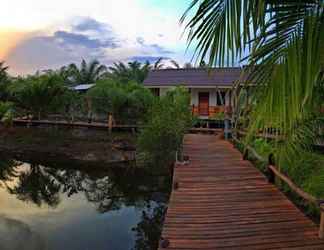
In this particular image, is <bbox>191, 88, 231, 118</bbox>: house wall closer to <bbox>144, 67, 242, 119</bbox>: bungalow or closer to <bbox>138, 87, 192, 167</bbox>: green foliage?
<bbox>144, 67, 242, 119</bbox>: bungalow

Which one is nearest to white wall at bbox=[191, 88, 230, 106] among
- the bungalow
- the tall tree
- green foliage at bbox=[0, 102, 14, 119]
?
the bungalow

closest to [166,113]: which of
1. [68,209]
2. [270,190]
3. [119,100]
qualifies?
[68,209]

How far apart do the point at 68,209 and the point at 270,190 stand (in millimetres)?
5657

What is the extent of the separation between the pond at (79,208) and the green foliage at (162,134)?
3.28ft

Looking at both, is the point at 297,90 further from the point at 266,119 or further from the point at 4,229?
the point at 4,229

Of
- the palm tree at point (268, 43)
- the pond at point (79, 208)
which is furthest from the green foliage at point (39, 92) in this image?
the palm tree at point (268, 43)

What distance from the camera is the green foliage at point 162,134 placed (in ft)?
36.6

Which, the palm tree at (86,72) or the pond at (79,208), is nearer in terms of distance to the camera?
the pond at (79,208)

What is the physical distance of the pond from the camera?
24.1 feet

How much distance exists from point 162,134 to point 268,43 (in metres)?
9.55

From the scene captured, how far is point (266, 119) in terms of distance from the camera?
5.40 feet

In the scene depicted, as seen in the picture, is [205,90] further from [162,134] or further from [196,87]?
[162,134]

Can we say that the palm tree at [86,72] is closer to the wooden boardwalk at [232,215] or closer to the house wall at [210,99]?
the house wall at [210,99]

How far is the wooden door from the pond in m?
9.13
